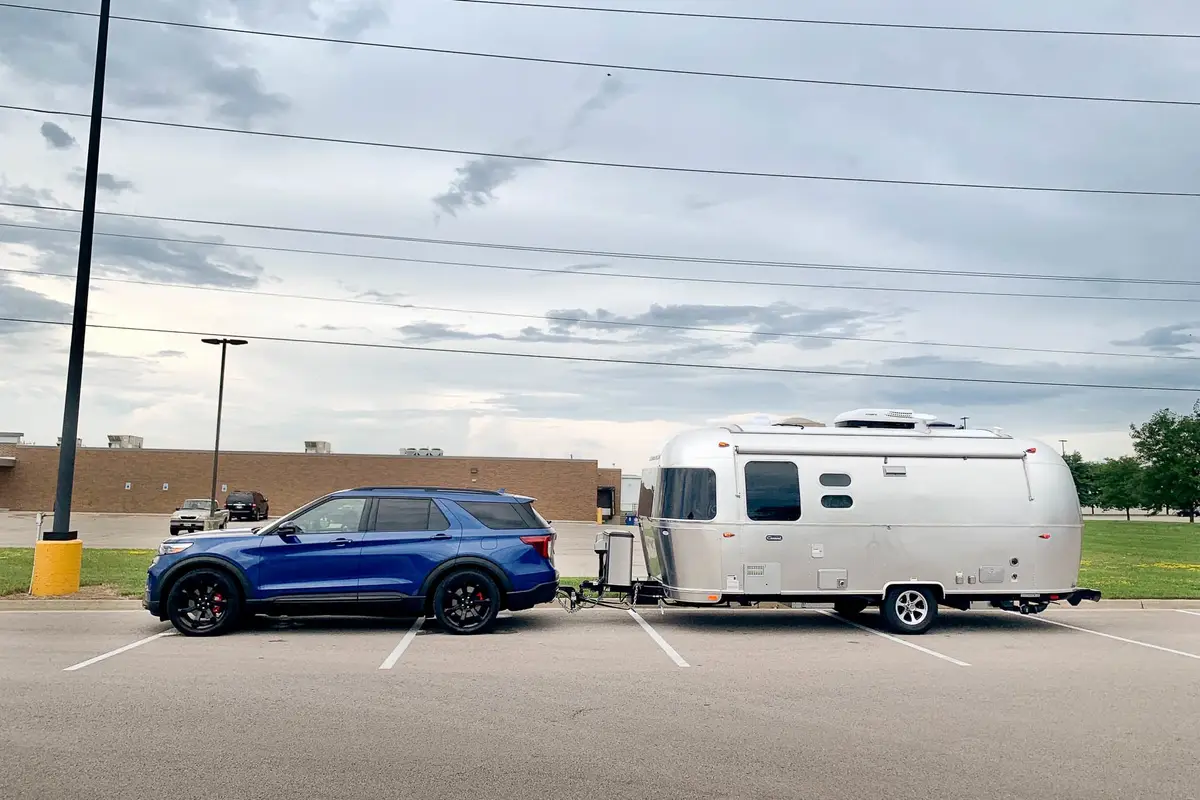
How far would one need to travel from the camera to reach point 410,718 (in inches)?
298

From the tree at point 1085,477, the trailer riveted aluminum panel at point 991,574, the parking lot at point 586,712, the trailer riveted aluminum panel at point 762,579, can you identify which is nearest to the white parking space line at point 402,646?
the parking lot at point 586,712

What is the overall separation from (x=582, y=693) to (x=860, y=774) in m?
3.01

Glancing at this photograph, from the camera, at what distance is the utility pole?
1496 cm

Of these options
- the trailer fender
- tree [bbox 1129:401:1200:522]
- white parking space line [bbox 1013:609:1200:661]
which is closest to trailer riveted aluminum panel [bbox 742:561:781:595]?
the trailer fender

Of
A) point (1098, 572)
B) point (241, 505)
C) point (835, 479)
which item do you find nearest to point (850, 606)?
point (835, 479)

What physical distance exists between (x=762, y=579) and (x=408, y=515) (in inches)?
179

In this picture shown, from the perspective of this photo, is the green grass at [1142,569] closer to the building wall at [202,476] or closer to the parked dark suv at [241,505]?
the building wall at [202,476]

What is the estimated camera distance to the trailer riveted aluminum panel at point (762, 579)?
12508mm

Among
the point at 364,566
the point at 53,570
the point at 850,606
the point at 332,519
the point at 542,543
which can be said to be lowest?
the point at 850,606

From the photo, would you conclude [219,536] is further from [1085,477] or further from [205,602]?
[1085,477]

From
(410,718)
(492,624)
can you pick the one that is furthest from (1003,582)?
(410,718)

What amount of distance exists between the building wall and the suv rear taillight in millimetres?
48403

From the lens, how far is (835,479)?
12.9 meters

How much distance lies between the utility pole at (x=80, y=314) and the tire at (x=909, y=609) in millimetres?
11807
